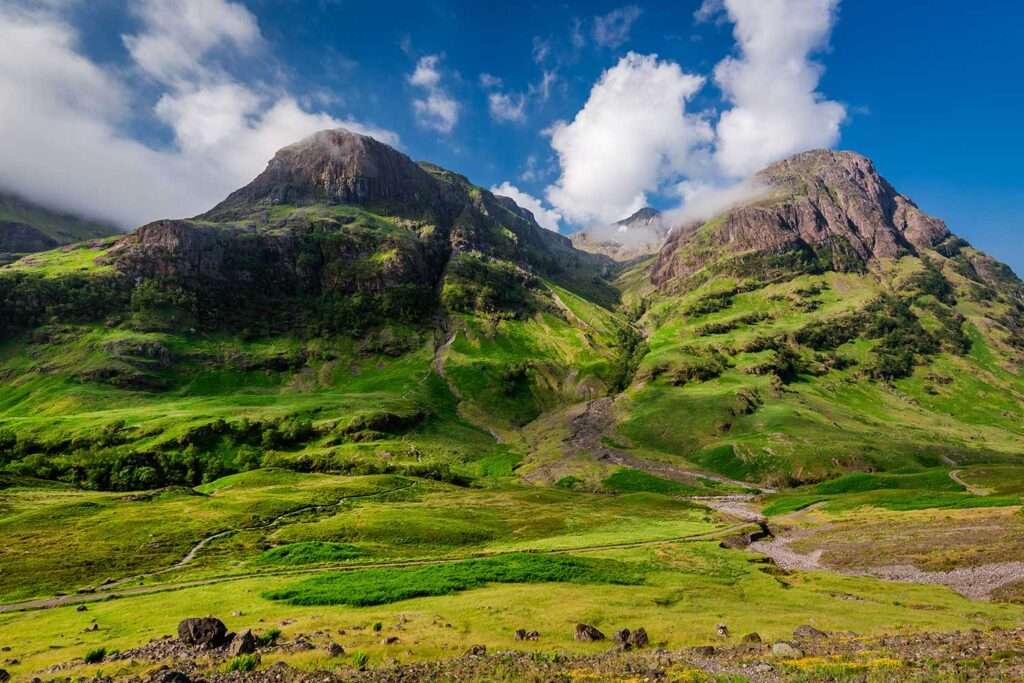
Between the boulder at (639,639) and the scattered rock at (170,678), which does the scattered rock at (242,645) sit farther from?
the boulder at (639,639)

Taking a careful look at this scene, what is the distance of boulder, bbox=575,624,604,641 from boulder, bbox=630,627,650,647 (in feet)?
7.69

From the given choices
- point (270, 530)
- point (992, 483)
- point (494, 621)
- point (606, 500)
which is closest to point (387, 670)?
point (494, 621)

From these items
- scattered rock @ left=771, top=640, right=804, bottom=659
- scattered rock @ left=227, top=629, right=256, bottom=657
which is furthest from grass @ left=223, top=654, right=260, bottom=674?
scattered rock @ left=771, top=640, right=804, bottom=659

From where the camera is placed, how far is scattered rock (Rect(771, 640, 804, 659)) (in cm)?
3048

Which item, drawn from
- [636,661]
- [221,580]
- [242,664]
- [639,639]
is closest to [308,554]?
[221,580]

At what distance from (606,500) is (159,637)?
13257 cm

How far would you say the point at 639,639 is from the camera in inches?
1394

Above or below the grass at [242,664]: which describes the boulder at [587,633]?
above

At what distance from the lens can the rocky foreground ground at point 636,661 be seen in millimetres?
25922

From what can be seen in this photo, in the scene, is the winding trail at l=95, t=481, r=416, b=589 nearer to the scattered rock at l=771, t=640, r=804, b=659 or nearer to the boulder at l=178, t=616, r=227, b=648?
the boulder at l=178, t=616, r=227, b=648

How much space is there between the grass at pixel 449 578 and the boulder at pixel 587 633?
18589 millimetres

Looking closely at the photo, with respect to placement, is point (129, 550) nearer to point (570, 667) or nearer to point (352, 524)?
point (352, 524)

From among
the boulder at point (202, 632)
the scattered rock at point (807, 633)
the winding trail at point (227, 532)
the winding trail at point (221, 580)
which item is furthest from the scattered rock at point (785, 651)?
the winding trail at point (227, 532)

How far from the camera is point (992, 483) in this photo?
149125 mm
